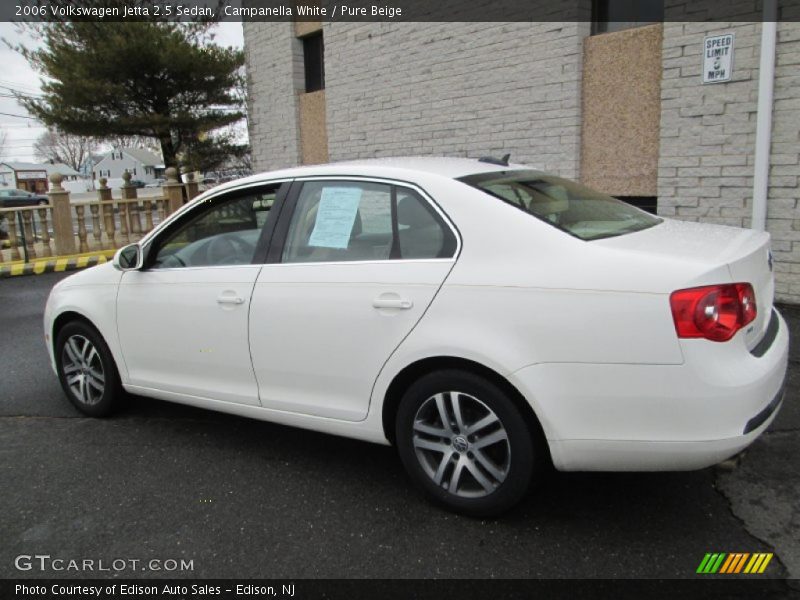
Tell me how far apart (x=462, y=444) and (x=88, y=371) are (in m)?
2.77

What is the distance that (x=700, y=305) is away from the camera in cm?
247

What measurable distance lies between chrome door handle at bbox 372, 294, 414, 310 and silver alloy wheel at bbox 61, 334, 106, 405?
2.26 metres

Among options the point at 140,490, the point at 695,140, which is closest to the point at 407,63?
the point at 695,140

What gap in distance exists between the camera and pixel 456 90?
347 inches

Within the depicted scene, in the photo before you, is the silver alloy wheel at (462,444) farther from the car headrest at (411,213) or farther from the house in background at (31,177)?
the house in background at (31,177)

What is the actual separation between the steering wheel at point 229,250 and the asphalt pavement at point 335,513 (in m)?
1.12

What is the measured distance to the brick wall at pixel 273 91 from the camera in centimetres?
1166

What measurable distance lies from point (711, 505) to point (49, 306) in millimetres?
4244

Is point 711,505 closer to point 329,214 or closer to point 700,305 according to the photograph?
point 700,305

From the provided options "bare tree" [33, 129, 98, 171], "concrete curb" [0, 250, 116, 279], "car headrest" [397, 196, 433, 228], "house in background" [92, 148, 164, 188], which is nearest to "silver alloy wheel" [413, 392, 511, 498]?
"car headrest" [397, 196, 433, 228]

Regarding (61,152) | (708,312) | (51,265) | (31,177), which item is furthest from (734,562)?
(61,152)

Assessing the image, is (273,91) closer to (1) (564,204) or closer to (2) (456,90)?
(2) (456,90)

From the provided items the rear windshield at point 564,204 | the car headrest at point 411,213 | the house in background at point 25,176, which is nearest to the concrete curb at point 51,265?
the car headrest at point 411,213

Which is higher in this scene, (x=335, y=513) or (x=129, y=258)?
(x=129, y=258)
